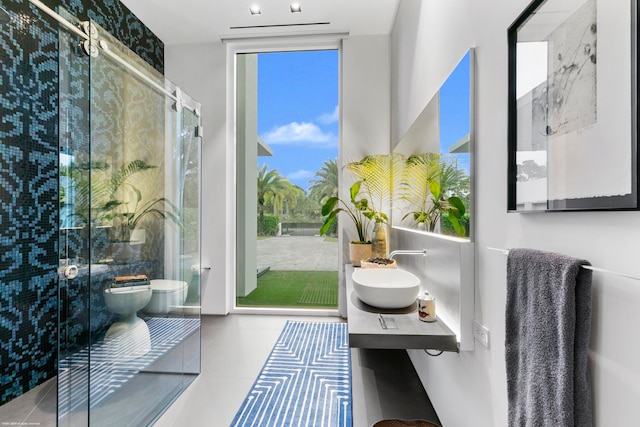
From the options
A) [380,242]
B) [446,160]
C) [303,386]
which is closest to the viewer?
[446,160]

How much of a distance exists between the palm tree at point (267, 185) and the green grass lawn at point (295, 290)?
63cm

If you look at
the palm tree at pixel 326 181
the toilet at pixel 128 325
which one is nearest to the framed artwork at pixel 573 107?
the toilet at pixel 128 325

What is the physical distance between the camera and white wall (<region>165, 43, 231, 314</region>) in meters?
3.88

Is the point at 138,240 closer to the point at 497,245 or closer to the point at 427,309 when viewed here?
the point at 427,309

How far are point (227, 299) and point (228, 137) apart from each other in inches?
74.8

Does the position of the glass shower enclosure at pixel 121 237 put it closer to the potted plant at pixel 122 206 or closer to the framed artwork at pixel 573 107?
the potted plant at pixel 122 206

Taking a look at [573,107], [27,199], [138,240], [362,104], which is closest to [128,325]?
[138,240]

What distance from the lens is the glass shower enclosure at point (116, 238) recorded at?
5.05 feet

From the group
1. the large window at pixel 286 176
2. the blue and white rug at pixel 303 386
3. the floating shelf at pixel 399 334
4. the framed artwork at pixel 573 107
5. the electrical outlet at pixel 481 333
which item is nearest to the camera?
the framed artwork at pixel 573 107

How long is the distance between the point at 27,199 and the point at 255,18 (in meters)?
2.64

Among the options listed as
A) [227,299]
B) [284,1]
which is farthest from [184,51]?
[227,299]

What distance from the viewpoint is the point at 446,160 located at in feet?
5.75

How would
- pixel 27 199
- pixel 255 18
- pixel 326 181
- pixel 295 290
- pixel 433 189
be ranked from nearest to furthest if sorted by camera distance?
pixel 433 189
pixel 27 199
pixel 255 18
pixel 326 181
pixel 295 290

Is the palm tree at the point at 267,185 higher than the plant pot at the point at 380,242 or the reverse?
higher
